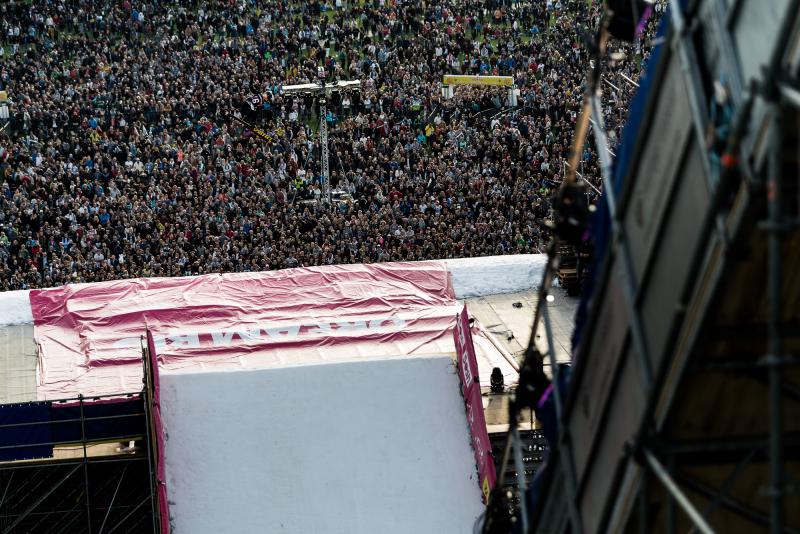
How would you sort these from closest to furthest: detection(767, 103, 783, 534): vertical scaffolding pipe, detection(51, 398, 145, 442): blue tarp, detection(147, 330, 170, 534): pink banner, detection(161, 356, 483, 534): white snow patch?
1. detection(767, 103, 783, 534): vertical scaffolding pipe
2. detection(147, 330, 170, 534): pink banner
3. detection(161, 356, 483, 534): white snow patch
4. detection(51, 398, 145, 442): blue tarp

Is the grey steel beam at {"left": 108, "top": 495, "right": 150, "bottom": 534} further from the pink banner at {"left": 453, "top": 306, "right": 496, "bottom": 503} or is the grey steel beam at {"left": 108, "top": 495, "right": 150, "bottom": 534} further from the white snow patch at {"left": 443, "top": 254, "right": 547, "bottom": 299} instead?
the white snow patch at {"left": 443, "top": 254, "right": 547, "bottom": 299}

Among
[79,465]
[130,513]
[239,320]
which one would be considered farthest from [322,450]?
[239,320]

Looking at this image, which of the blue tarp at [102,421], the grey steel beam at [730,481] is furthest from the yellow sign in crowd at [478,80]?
the grey steel beam at [730,481]

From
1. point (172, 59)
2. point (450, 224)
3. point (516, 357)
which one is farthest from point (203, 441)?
point (172, 59)

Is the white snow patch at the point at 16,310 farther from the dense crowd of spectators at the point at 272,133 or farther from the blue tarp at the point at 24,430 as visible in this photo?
the blue tarp at the point at 24,430

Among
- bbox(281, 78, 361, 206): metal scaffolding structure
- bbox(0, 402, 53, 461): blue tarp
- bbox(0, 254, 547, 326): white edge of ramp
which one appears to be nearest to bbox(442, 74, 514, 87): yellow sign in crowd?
bbox(281, 78, 361, 206): metal scaffolding structure

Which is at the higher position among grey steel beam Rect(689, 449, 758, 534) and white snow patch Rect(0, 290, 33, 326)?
grey steel beam Rect(689, 449, 758, 534)
